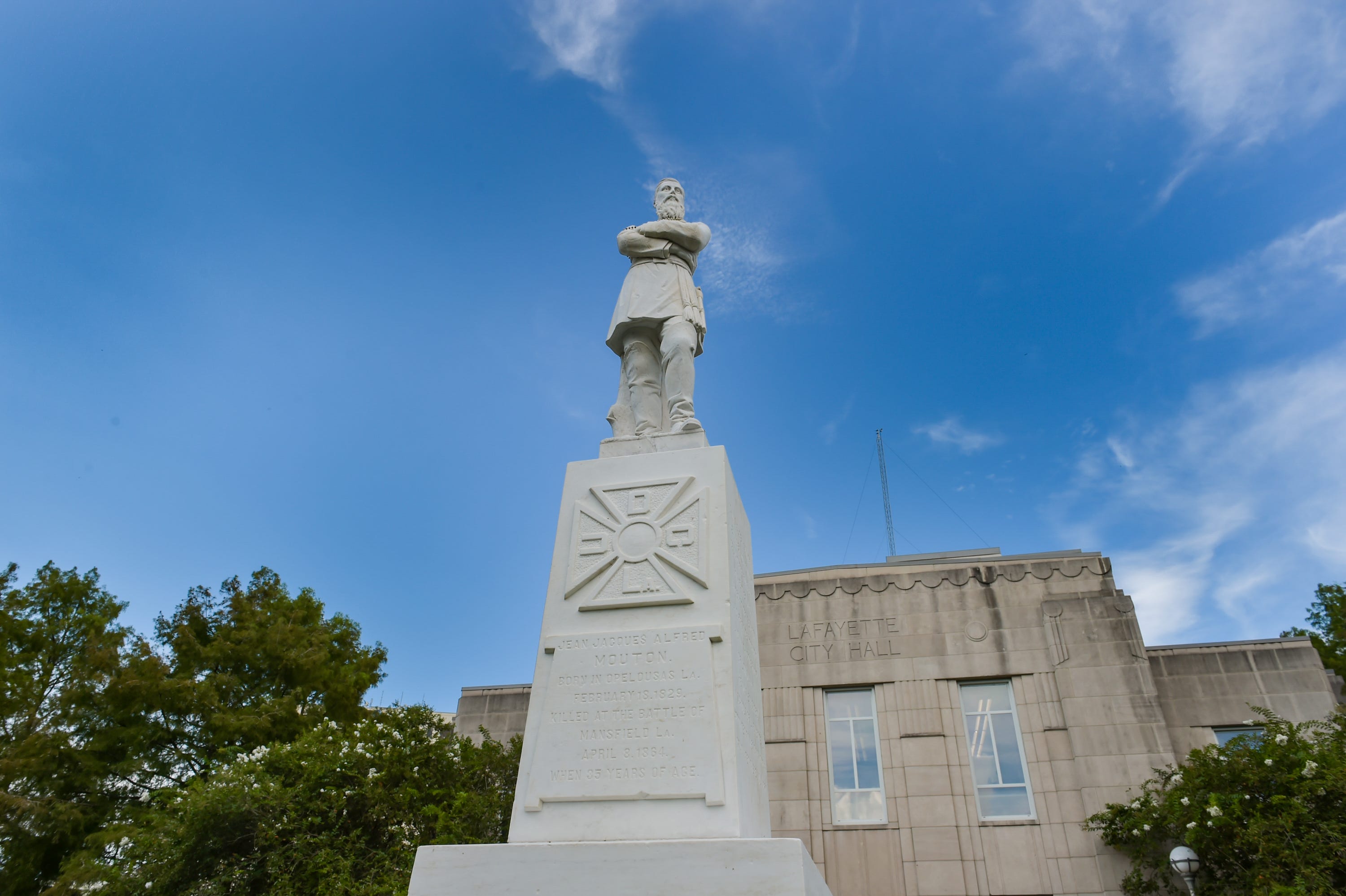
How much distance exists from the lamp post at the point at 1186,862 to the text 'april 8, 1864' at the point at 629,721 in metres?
9.88

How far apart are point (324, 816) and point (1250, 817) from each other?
12614mm

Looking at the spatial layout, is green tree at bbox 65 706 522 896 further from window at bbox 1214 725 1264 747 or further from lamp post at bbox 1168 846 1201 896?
window at bbox 1214 725 1264 747

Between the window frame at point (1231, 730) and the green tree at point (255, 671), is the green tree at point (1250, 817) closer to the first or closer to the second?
the window frame at point (1231, 730)

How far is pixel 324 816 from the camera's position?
1188 cm

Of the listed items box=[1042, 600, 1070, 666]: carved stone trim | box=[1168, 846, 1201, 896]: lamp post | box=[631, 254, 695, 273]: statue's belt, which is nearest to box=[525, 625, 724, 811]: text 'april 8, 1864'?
box=[631, 254, 695, 273]: statue's belt

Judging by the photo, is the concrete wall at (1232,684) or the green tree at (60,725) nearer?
the concrete wall at (1232,684)

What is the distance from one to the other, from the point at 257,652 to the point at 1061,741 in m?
16.5

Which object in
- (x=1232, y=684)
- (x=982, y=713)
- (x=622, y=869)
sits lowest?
(x=622, y=869)

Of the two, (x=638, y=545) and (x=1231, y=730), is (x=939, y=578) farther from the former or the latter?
(x=638, y=545)

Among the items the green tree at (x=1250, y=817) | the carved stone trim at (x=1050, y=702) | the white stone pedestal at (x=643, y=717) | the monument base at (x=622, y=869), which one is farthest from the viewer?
the carved stone trim at (x=1050, y=702)

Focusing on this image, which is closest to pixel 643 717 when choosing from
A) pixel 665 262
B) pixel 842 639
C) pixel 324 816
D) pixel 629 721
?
pixel 629 721

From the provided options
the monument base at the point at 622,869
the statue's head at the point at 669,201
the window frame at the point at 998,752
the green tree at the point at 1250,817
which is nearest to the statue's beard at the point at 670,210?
the statue's head at the point at 669,201

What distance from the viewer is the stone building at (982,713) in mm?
13336

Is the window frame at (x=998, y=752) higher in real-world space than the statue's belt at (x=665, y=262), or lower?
lower
